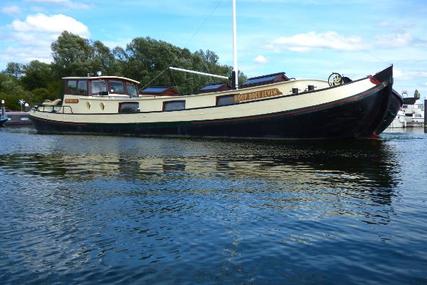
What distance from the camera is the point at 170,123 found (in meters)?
31.5

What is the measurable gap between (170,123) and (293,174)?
18.3m

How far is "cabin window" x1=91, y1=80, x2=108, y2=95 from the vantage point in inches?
1422

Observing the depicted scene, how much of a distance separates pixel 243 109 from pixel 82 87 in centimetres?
1421

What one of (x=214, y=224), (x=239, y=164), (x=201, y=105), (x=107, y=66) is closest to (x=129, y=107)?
(x=201, y=105)

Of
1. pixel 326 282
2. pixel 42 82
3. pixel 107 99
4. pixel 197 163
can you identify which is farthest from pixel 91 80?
pixel 42 82

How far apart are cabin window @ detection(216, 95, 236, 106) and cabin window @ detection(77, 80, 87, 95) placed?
1147 cm

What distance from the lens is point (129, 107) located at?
3409 centimetres

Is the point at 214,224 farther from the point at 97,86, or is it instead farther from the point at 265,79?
the point at 97,86

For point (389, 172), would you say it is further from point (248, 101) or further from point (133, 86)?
point (133, 86)

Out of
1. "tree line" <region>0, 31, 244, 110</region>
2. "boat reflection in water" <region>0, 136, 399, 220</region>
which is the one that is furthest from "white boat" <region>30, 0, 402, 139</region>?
"tree line" <region>0, 31, 244, 110</region>

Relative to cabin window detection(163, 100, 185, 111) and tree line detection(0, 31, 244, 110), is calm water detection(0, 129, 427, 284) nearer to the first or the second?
cabin window detection(163, 100, 185, 111)

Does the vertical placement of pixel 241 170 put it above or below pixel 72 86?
below

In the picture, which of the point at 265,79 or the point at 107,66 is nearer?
the point at 265,79

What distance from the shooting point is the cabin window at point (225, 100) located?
29.2m
